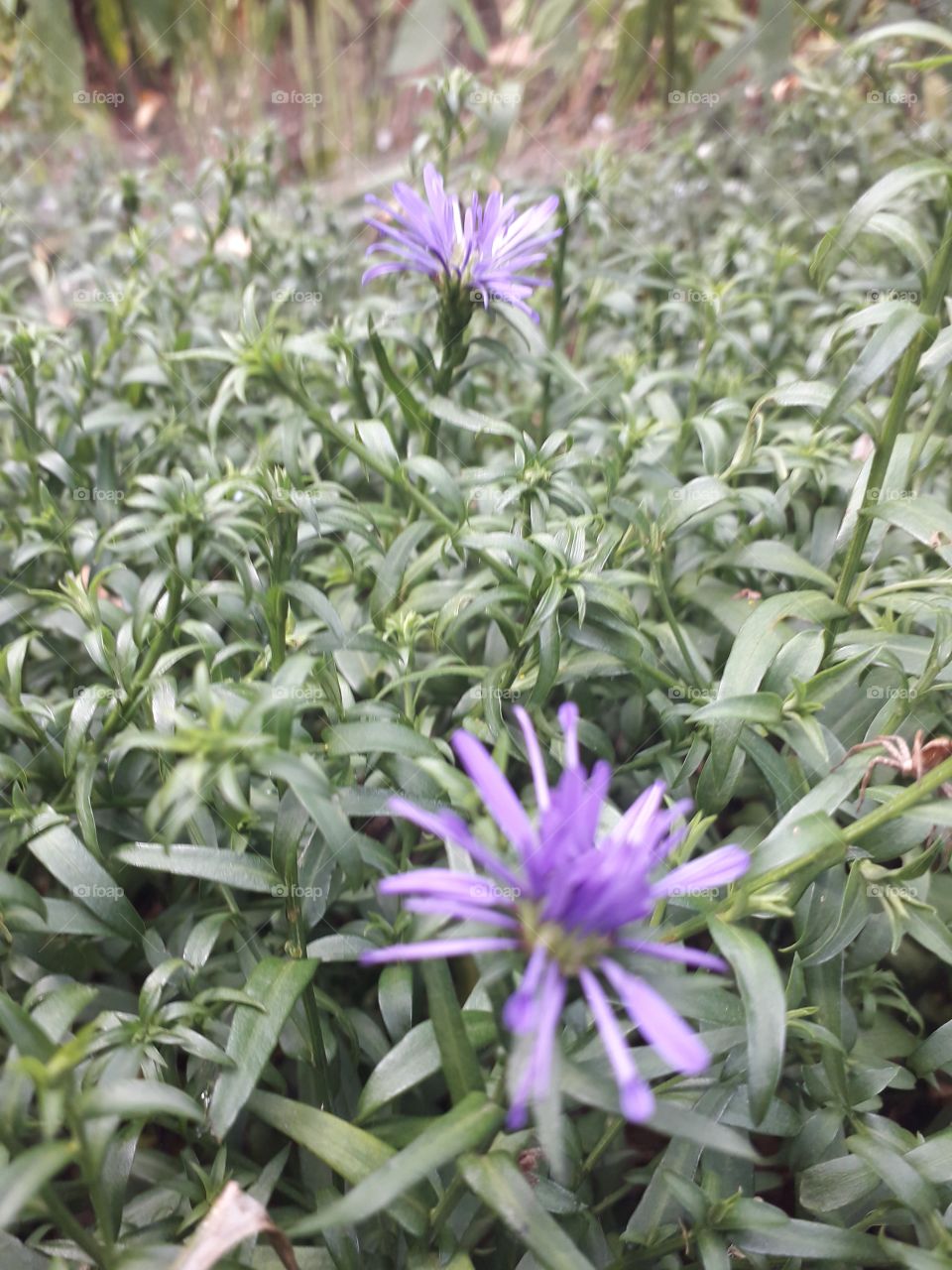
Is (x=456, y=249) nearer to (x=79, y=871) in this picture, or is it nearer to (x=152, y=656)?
(x=152, y=656)

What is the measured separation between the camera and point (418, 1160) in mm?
649

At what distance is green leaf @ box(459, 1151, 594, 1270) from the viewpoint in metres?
0.68

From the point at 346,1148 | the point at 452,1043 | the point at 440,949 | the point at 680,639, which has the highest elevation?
the point at 440,949

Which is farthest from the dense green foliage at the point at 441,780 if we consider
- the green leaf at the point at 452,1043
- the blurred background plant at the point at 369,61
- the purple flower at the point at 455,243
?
the blurred background plant at the point at 369,61

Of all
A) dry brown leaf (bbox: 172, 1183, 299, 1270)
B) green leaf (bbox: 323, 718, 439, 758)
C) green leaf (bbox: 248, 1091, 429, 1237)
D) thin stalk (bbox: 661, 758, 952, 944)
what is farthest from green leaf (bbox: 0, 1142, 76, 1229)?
thin stalk (bbox: 661, 758, 952, 944)

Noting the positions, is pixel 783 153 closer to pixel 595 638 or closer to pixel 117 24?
pixel 595 638

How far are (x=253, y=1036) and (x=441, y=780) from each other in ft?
1.09

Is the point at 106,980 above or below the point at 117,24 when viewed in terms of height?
below

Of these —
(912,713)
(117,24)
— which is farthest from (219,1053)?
(117,24)

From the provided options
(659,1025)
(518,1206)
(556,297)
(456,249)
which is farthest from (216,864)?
(556,297)

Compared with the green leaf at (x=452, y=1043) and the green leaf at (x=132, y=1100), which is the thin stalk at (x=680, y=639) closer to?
the green leaf at (x=452, y=1043)

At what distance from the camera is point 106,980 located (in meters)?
1.13

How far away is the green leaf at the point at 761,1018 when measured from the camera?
707 millimetres

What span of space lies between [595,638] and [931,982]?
653mm
